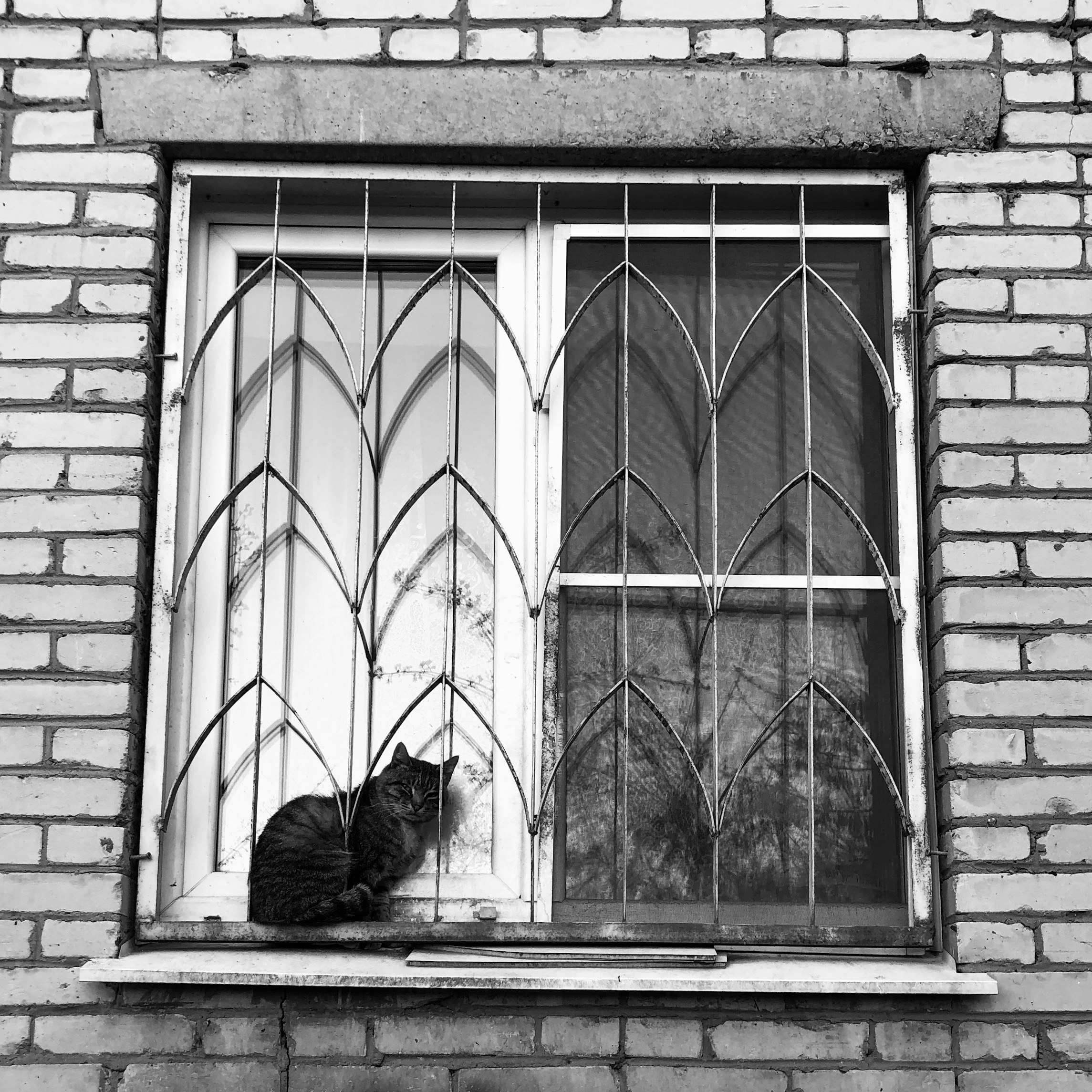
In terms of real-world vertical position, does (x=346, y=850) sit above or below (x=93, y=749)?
below

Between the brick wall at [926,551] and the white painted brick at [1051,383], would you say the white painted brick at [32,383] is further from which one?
the white painted brick at [1051,383]

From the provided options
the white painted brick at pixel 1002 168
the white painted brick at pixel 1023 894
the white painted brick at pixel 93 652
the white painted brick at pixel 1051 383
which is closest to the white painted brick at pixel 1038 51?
the white painted brick at pixel 1002 168

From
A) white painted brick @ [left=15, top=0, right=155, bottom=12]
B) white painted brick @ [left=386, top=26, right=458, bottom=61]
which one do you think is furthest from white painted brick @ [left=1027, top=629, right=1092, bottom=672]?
white painted brick @ [left=15, top=0, right=155, bottom=12]

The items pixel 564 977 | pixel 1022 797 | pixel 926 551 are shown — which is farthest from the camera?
pixel 926 551

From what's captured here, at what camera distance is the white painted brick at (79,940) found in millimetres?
2945

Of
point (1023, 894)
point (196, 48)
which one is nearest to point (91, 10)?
point (196, 48)

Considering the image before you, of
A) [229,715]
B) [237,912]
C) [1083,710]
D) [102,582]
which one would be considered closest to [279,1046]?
[237,912]

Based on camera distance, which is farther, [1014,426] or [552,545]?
[552,545]

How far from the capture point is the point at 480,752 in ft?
10.7

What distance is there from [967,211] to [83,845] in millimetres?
2435

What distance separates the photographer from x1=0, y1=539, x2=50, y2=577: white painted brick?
3.09m

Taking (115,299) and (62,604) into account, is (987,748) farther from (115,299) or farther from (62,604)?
(115,299)

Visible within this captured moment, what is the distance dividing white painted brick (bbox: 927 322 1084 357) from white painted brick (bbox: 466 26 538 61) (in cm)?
117

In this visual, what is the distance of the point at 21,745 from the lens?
3.02 meters
